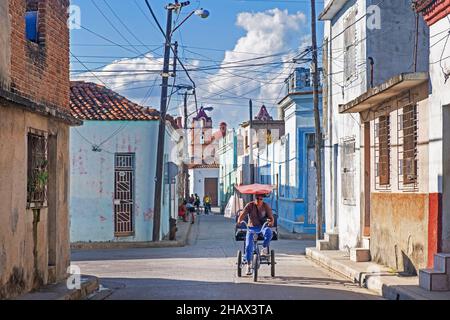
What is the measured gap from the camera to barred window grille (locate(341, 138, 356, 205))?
19.8 m

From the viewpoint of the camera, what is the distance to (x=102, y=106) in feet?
91.4

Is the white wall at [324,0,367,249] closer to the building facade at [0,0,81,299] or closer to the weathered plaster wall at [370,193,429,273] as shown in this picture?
A: the weathered plaster wall at [370,193,429,273]

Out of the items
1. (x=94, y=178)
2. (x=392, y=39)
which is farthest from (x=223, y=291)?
(x=94, y=178)

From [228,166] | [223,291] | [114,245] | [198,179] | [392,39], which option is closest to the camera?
[223,291]

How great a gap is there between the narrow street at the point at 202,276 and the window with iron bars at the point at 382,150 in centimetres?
235

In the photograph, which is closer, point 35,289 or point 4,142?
point 4,142

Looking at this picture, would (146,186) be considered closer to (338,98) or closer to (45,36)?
(338,98)

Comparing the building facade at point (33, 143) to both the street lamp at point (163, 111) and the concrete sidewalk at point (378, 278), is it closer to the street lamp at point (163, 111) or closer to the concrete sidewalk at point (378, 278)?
the concrete sidewalk at point (378, 278)

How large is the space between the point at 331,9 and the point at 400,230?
8.49m

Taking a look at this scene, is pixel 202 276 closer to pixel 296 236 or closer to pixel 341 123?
pixel 341 123

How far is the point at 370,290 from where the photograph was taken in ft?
45.6

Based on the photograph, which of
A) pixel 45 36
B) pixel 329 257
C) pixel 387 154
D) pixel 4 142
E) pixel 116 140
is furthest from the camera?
pixel 116 140
